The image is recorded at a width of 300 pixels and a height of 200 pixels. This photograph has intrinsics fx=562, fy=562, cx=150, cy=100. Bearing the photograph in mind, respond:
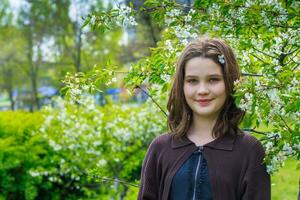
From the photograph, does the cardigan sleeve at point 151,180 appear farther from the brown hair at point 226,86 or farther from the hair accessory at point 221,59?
the hair accessory at point 221,59

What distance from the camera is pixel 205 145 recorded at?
2281 mm

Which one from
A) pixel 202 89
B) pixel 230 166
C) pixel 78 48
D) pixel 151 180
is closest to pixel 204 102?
pixel 202 89

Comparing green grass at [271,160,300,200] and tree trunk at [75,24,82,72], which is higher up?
tree trunk at [75,24,82,72]

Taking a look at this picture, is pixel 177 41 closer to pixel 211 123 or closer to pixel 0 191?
pixel 211 123

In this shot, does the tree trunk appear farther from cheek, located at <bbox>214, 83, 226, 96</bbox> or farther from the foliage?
cheek, located at <bbox>214, 83, 226, 96</bbox>

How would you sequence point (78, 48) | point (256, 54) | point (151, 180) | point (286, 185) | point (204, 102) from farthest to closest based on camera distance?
1. point (78, 48)
2. point (286, 185)
3. point (256, 54)
4. point (151, 180)
5. point (204, 102)

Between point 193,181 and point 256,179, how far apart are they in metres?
0.25

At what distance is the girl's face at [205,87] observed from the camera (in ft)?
7.47

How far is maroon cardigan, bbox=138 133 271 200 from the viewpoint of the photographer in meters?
2.19

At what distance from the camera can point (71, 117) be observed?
24.4 feet

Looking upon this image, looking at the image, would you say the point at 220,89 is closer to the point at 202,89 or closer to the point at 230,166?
the point at 202,89

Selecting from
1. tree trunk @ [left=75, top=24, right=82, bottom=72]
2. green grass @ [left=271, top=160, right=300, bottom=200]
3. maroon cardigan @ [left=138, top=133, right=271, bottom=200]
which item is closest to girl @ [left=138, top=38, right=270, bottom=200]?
maroon cardigan @ [left=138, top=133, right=271, bottom=200]

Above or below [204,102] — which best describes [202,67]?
above

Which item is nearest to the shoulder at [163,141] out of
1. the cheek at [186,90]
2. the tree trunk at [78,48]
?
the cheek at [186,90]
